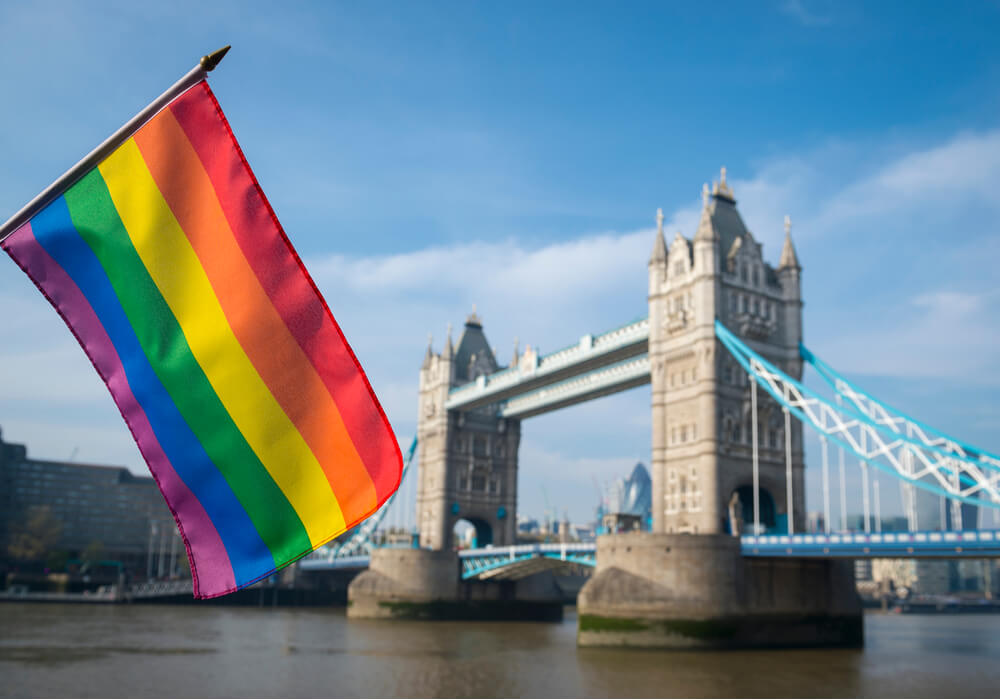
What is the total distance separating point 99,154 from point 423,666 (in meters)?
22.8

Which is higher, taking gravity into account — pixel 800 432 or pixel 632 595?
pixel 800 432

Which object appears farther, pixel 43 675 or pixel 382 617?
pixel 382 617

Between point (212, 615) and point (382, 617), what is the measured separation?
32.7 feet

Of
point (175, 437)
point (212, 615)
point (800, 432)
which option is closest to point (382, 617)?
point (212, 615)

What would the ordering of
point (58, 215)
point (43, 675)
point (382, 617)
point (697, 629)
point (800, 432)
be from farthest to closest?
point (382, 617)
point (800, 432)
point (697, 629)
point (43, 675)
point (58, 215)

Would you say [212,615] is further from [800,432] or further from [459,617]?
Answer: [800,432]

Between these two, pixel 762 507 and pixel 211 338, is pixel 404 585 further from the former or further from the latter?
pixel 211 338

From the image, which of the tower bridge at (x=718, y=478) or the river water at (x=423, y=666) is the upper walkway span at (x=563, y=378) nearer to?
the tower bridge at (x=718, y=478)

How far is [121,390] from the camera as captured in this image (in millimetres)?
4750

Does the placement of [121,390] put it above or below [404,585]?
above

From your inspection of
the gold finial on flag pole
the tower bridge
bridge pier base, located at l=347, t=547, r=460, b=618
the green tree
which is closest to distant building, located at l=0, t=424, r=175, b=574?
the green tree

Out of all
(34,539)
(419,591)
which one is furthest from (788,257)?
(34,539)

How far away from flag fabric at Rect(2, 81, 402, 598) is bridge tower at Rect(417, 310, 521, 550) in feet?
159

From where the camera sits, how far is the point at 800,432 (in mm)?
36344
